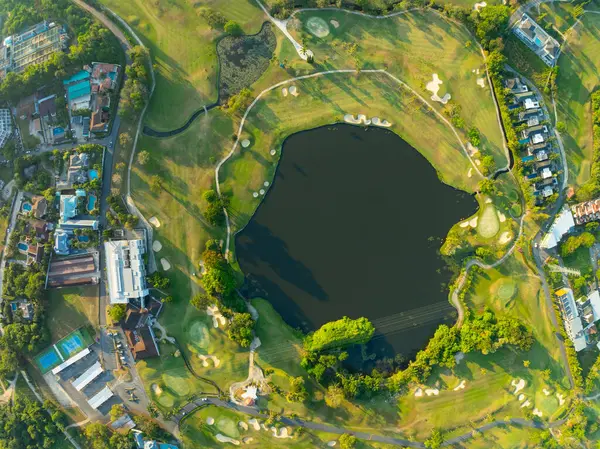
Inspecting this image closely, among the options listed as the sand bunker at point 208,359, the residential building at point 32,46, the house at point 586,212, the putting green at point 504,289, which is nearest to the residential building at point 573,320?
the putting green at point 504,289

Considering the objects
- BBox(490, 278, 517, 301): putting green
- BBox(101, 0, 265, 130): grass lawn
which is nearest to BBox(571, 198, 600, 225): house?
BBox(490, 278, 517, 301): putting green

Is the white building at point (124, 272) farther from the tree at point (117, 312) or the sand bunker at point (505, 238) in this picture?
the sand bunker at point (505, 238)

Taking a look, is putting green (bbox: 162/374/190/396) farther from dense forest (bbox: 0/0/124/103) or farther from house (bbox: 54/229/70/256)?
dense forest (bbox: 0/0/124/103)

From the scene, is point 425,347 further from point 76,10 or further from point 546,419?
point 76,10

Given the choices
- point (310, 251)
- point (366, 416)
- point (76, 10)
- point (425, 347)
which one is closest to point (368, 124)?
point (310, 251)

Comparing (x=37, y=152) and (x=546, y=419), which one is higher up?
(x=37, y=152)

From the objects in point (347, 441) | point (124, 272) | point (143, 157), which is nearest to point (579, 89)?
point (347, 441)

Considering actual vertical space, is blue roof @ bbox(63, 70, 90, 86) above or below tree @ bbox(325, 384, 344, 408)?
above
